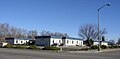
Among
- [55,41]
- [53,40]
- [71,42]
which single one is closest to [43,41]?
[53,40]

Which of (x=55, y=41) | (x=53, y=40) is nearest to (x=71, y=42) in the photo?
(x=55, y=41)

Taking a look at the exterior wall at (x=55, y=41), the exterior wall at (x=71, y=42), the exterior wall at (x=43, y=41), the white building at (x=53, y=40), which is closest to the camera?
the exterior wall at (x=55, y=41)

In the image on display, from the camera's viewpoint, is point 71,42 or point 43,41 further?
point 71,42

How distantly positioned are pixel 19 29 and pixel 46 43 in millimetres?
69919

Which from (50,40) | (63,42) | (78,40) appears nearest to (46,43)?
(50,40)

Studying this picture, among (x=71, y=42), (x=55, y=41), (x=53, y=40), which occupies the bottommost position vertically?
(x=71, y=42)

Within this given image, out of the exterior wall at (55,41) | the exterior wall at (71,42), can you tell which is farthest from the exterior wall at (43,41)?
the exterior wall at (71,42)

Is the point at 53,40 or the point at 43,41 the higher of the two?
the point at 53,40

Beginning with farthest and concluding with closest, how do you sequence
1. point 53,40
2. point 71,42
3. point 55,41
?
point 71,42 < point 55,41 < point 53,40

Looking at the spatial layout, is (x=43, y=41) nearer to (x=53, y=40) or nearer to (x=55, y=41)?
(x=53, y=40)

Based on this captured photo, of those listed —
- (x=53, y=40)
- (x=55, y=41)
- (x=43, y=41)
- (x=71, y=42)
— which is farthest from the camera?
(x=71, y=42)

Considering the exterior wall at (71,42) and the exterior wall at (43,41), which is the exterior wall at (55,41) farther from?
the exterior wall at (71,42)

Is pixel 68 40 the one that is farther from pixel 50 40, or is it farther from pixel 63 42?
pixel 50 40

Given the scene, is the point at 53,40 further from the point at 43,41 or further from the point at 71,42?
the point at 71,42
